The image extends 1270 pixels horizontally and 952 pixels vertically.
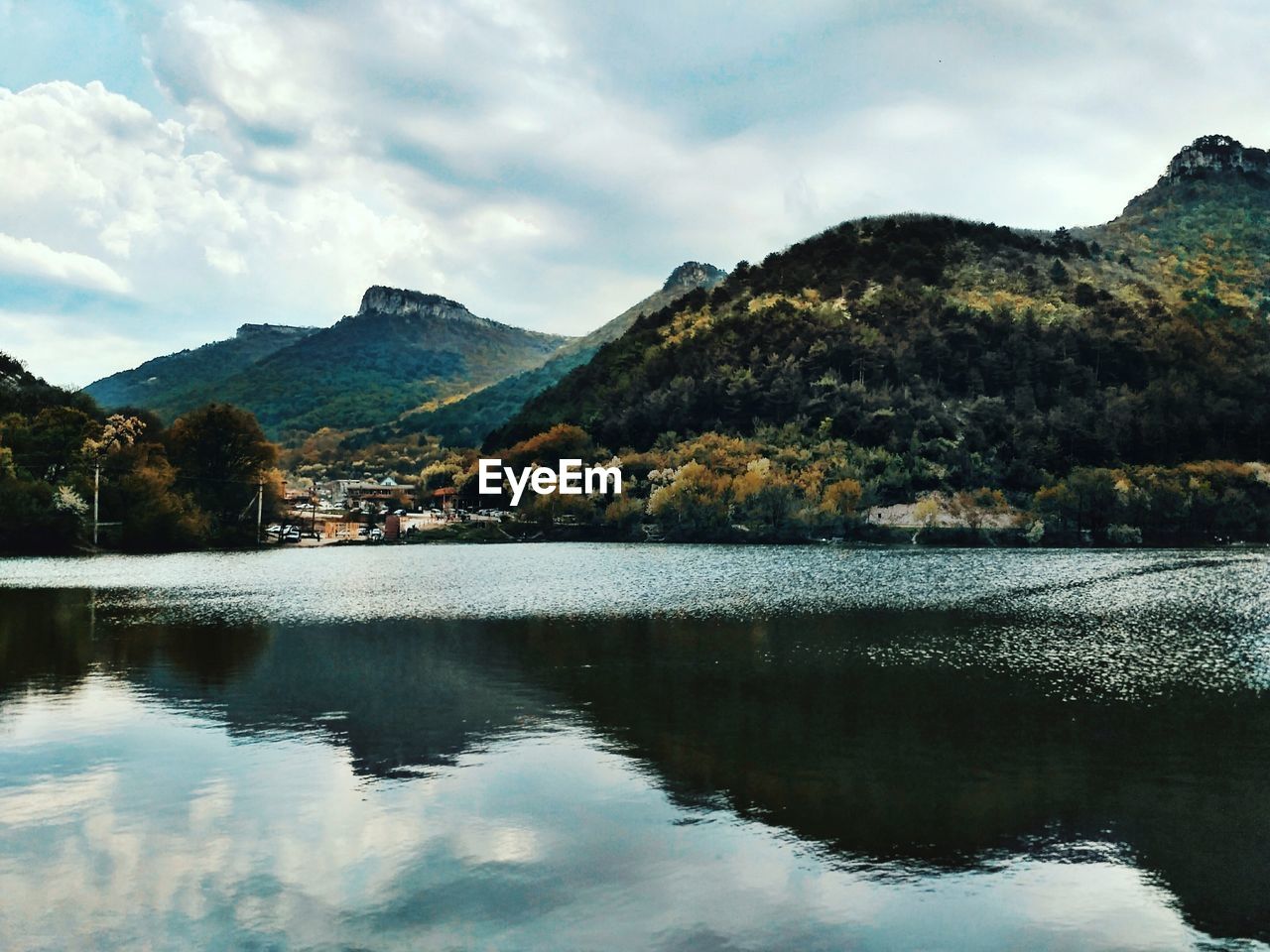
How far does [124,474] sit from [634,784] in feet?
407

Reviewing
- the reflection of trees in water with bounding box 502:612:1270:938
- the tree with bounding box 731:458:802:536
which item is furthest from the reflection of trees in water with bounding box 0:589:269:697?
the tree with bounding box 731:458:802:536

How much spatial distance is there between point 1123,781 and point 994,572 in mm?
75159

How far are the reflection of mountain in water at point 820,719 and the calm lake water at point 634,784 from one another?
0.17 meters

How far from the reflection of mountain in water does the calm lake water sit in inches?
6.7

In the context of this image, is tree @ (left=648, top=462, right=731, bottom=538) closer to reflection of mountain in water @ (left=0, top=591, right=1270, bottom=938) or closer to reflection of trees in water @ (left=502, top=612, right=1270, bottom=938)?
reflection of mountain in water @ (left=0, top=591, right=1270, bottom=938)

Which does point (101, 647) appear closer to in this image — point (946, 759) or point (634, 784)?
point (634, 784)

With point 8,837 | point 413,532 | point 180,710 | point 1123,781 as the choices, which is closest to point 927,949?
point 1123,781

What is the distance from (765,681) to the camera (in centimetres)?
4131

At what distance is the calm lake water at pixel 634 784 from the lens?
18391mm

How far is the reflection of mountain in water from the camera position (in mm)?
23016

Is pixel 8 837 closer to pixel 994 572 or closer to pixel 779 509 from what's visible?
pixel 994 572

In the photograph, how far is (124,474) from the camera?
428 feet

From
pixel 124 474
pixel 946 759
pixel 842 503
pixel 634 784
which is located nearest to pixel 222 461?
pixel 124 474

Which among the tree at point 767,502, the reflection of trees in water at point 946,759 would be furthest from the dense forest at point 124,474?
the reflection of trees in water at point 946,759
